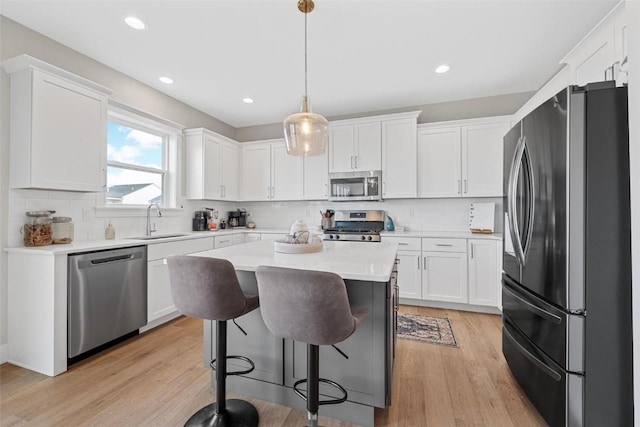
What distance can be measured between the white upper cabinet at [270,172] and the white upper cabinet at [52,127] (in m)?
2.33

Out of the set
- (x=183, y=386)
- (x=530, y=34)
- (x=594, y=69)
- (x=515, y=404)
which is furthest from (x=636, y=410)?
(x=530, y=34)

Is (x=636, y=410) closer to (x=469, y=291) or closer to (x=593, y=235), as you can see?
(x=593, y=235)

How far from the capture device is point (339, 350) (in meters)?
1.45

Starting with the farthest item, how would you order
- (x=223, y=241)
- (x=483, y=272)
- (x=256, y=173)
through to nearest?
(x=256, y=173) < (x=223, y=241) < (x=483, y=272)

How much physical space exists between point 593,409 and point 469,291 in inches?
83.0

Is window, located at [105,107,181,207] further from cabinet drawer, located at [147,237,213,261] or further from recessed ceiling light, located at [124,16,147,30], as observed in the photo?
recessed ceiling light, located at [124,16,147,30]

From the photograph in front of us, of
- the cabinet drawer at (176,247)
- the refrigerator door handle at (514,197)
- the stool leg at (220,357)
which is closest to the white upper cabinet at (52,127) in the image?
the cabinet drawer at (176,247)

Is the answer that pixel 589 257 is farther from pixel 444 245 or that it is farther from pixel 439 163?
pixel 439 163

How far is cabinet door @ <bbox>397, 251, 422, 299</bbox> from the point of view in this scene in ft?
11.6

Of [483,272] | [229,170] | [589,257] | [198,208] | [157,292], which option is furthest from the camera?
[229,170]

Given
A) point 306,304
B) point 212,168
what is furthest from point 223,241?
→ point 306,304

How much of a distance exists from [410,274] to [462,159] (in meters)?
1.64

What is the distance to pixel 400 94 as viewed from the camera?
370 centimetres

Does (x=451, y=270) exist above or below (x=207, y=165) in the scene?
below
